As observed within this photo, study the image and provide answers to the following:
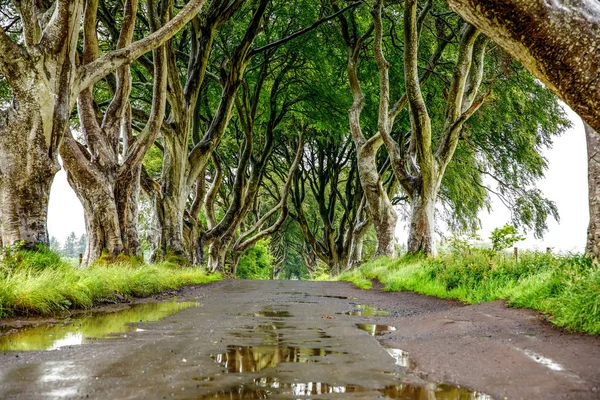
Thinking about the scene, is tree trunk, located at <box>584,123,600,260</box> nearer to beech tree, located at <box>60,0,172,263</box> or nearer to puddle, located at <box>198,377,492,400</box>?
puddle, located at <box>198,377,492,400</box>

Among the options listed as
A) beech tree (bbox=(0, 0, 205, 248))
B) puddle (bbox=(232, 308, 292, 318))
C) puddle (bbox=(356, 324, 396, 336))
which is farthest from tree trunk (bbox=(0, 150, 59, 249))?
puddle (bbox=(356, 324, 396, 336))

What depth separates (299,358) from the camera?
348 centimetres

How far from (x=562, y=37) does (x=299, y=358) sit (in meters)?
3.35

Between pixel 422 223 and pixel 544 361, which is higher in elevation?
pixel 422 223

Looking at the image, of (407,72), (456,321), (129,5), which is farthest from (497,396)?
(407,72)

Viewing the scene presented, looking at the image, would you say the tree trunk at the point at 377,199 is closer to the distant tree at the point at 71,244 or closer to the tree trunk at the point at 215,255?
the tree trunk at the point at 215,255

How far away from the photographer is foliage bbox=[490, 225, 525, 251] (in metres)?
10.7

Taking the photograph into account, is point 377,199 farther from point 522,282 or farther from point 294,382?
point 294,382

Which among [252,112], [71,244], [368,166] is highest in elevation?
[252,112]

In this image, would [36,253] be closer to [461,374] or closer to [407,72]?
[461,374]

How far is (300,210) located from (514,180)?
11.4 metres

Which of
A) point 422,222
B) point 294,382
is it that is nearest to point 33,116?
point 294,382

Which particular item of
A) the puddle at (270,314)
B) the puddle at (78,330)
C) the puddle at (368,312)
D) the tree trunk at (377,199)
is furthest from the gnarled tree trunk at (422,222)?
the puddle at (78,330)

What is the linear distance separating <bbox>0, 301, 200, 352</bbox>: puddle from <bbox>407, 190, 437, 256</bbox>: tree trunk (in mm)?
8784
